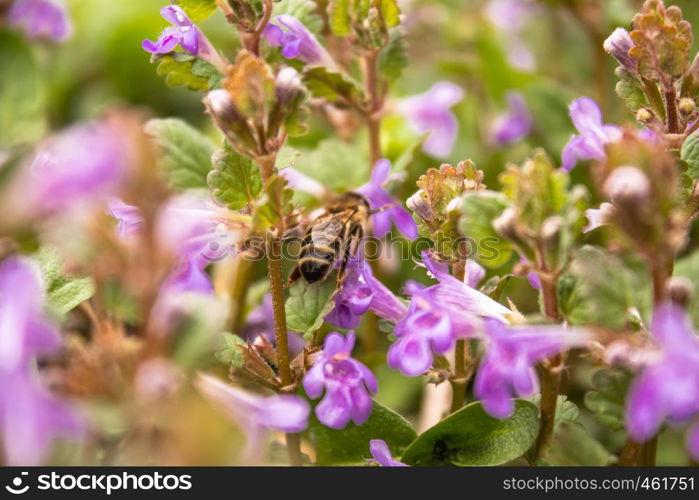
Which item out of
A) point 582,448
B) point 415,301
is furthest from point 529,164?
point 582,448

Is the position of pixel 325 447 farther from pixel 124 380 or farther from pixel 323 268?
pixel 124 380

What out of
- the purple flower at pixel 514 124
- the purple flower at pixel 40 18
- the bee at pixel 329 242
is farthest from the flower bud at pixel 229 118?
the purple flower at pixel 514 124

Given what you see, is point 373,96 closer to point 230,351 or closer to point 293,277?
point 293,277

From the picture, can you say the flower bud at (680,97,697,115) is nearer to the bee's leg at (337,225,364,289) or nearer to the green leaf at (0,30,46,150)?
the bee's leg at (337,225,364,289)

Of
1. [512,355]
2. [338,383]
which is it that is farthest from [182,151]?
[512,355]

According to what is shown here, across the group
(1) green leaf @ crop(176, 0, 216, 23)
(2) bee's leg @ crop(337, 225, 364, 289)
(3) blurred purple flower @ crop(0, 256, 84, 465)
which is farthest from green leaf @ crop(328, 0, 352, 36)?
(3) blurred purple flower @ crop(0, 256, 84, 465)

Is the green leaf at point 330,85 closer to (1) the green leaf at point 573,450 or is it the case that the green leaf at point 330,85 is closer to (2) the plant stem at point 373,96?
(2) the plant stem at point 373,96

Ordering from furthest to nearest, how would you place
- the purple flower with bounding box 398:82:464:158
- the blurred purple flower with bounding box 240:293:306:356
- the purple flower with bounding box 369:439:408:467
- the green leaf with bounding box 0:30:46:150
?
the purple flower with bounding box 398:82:464:158, the green leaf with bounding box 0:30:46:150, the blurred purple flower with bounding box 240:293:306:356, the purple flower with bounding box 369:439:408:467
